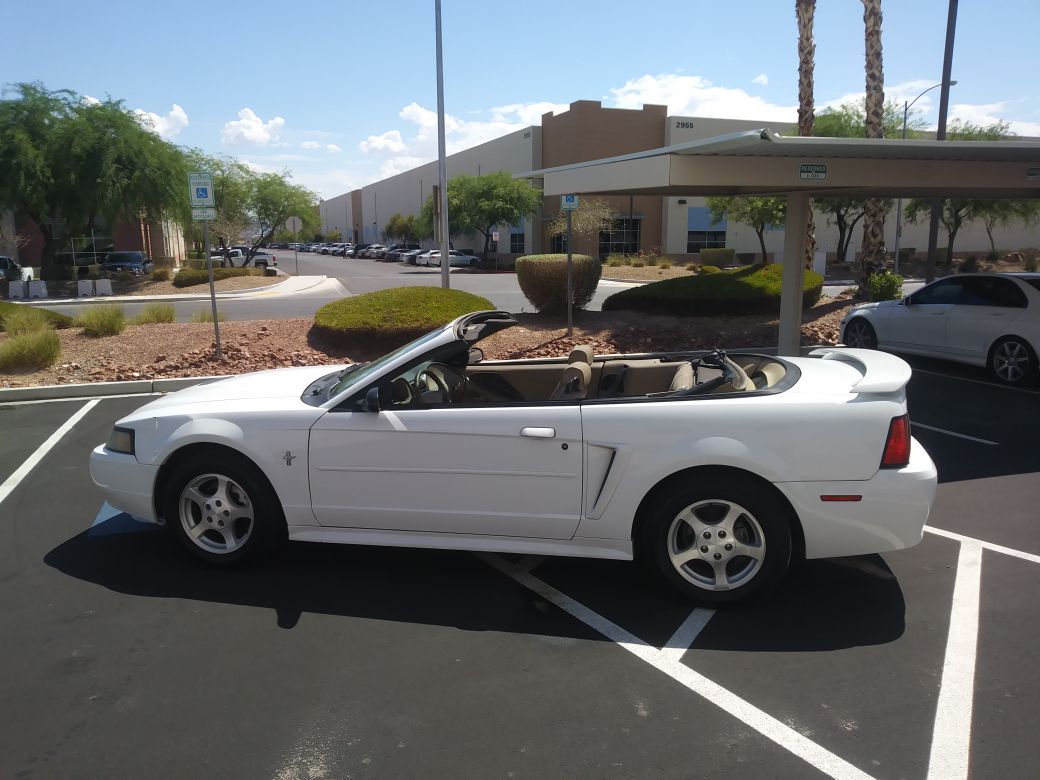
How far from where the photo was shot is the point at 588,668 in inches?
148

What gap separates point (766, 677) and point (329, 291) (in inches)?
1258

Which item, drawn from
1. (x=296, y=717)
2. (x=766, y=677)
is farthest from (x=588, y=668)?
(x=296, y=717)

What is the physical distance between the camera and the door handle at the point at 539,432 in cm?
429

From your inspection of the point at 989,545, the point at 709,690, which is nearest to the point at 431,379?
the point at 709,690

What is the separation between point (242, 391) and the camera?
5137 millimetres

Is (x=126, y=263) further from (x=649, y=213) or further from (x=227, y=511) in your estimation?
(x=227, y=511)

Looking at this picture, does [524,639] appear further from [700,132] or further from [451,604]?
[700,132]

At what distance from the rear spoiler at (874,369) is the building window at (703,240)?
170 ft

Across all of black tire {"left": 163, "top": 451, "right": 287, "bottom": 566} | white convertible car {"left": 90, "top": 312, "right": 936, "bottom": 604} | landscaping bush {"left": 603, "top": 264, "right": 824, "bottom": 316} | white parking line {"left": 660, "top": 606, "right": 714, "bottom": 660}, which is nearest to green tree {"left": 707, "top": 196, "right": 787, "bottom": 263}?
landscaping bush {"left": 603, "top": 264, "right": 824, "bottom": 316}

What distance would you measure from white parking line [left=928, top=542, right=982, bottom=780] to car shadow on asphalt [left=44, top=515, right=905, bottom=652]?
0.93 ft

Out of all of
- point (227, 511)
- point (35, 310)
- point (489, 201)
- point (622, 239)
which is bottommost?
point (227, 511)

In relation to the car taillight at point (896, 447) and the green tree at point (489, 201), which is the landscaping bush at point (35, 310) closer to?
the car taillight at point (896, 447)

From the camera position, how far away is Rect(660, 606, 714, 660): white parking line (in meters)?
3.90

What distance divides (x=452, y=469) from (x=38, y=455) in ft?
17.5
